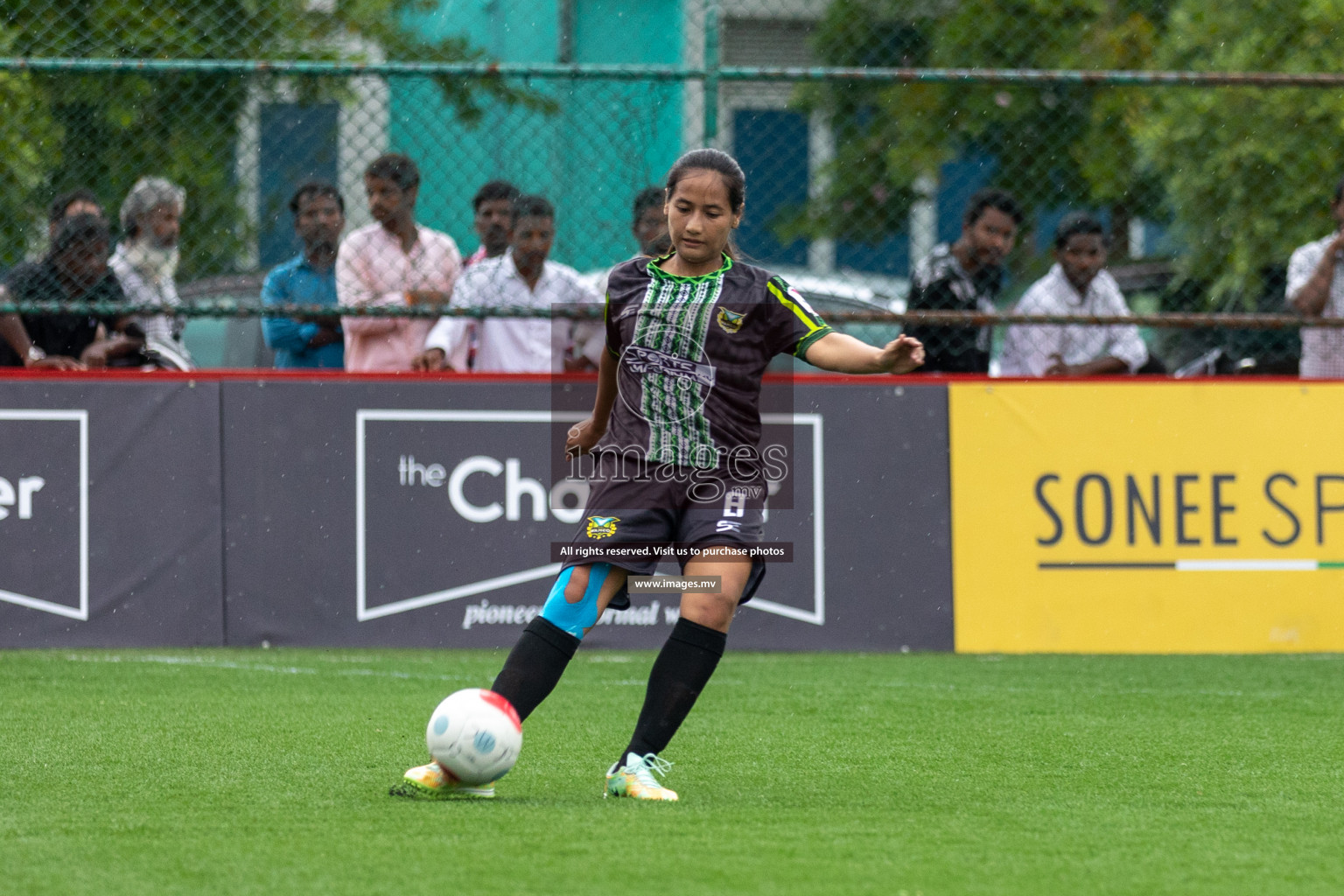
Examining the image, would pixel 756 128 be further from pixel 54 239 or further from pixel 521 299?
pixel 54 239

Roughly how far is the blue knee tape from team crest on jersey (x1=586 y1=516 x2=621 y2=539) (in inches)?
3.2

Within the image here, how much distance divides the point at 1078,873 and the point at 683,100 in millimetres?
5585

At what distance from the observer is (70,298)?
8.12 m

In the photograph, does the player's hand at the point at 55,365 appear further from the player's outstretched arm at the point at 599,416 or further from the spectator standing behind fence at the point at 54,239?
the player's outstretched arm at the point at 599,416

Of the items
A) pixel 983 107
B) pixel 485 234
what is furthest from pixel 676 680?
pixel 983 107

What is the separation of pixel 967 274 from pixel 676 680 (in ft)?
14.3

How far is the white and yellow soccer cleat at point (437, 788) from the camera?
13.8 feet

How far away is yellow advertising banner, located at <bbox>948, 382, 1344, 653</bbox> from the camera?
8195 mm

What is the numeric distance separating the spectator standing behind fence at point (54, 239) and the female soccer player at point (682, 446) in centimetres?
433

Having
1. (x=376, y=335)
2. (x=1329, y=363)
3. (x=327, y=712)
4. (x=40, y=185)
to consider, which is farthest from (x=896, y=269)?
(x=327, y=712)

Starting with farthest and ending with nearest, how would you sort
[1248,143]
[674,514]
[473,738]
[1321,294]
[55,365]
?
[1248,143]
[1321,294]
[55,365]
[674,514]
[473,738]

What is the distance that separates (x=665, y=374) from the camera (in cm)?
Answer: 460

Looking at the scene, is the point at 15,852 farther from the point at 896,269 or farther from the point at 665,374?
the point at 896,269

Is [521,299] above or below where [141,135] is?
below
